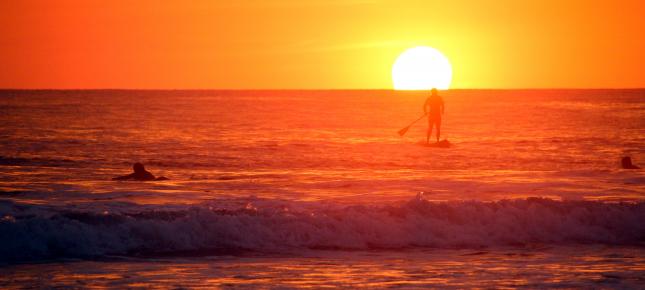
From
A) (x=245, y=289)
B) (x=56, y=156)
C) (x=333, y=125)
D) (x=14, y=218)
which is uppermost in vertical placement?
(x=333, y=125)

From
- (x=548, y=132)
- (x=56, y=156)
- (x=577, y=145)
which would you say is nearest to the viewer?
(x=56, y=156)

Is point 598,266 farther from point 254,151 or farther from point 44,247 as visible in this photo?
point 254,151

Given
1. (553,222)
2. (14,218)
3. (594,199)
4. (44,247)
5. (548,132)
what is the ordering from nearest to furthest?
(44,247) < (14,218) < (553,222) < (594,199) < (548,132)

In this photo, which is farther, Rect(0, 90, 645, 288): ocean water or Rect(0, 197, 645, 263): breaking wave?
Rect(0, 197, 645, 263): breaking wave

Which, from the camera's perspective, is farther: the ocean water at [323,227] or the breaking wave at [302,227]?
the breaking wave at [302,227]

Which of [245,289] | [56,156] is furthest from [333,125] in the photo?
[245,289]

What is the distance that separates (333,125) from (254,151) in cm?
1967

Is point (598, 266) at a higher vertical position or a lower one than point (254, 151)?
lower

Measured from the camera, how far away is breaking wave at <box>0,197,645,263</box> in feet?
45.5

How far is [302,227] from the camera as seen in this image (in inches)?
587

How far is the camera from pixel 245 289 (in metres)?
10.9

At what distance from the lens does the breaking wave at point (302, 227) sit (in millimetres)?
13859

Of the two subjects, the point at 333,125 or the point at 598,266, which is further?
the point at 333,125

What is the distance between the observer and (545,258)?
44.1 feet
